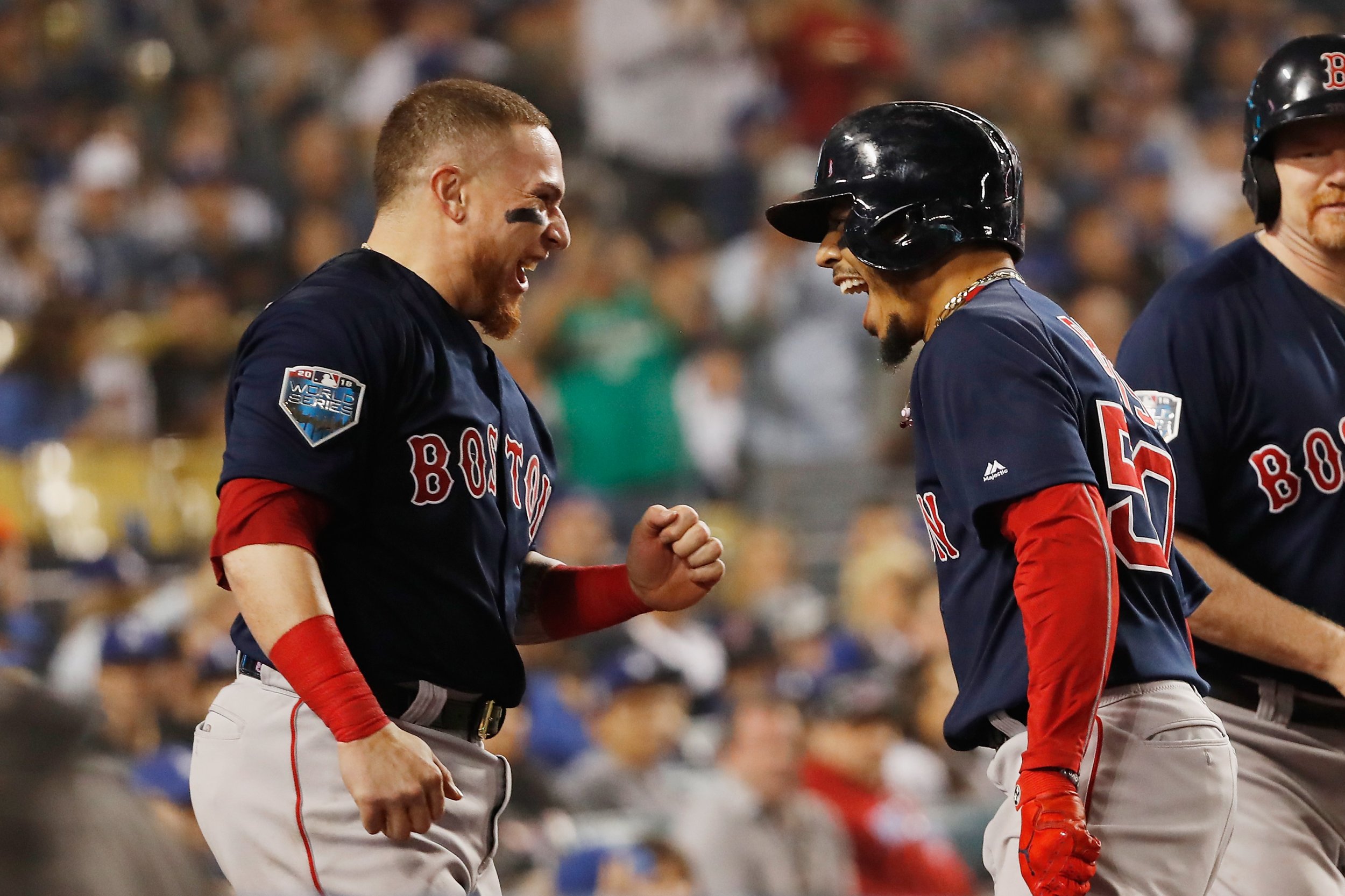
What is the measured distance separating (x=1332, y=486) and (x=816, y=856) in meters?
3.52

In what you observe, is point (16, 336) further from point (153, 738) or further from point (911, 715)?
point (911, 715)

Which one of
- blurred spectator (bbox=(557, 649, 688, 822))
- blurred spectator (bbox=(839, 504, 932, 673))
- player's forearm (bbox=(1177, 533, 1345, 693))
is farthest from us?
blurred spectator (bbox=(839, 504, 932, 673))

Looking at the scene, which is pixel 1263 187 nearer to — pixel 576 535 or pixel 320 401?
pixel 320 401

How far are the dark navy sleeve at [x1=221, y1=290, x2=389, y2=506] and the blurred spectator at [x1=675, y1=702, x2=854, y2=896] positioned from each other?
Answer: 3831 mm

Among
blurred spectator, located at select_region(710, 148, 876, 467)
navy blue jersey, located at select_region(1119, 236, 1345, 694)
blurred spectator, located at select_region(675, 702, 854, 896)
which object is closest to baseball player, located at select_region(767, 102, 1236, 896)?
navy blue jersey, located at select_region(1119, 236, 1345, 694)

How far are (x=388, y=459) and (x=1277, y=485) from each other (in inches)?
73.9

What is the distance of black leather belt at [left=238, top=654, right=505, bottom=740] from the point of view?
276 centimetres

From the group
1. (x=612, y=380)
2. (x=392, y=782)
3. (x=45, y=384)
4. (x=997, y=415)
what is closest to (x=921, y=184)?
(x=997, y=415)

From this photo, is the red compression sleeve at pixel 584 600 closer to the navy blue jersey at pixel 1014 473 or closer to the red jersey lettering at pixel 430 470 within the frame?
the red jersey lettering at pixel 430 470

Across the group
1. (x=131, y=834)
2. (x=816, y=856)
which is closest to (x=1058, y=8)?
(x=816, y=856)

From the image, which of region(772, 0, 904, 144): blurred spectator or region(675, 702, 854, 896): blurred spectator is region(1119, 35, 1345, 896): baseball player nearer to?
region(675, 702, 854, 896): blurred spectator

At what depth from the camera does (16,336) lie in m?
8.00

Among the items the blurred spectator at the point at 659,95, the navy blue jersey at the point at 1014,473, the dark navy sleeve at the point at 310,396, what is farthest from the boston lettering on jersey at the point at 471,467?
the blurred spectator at the point at 659,95

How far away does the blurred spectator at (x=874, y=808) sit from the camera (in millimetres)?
6461
